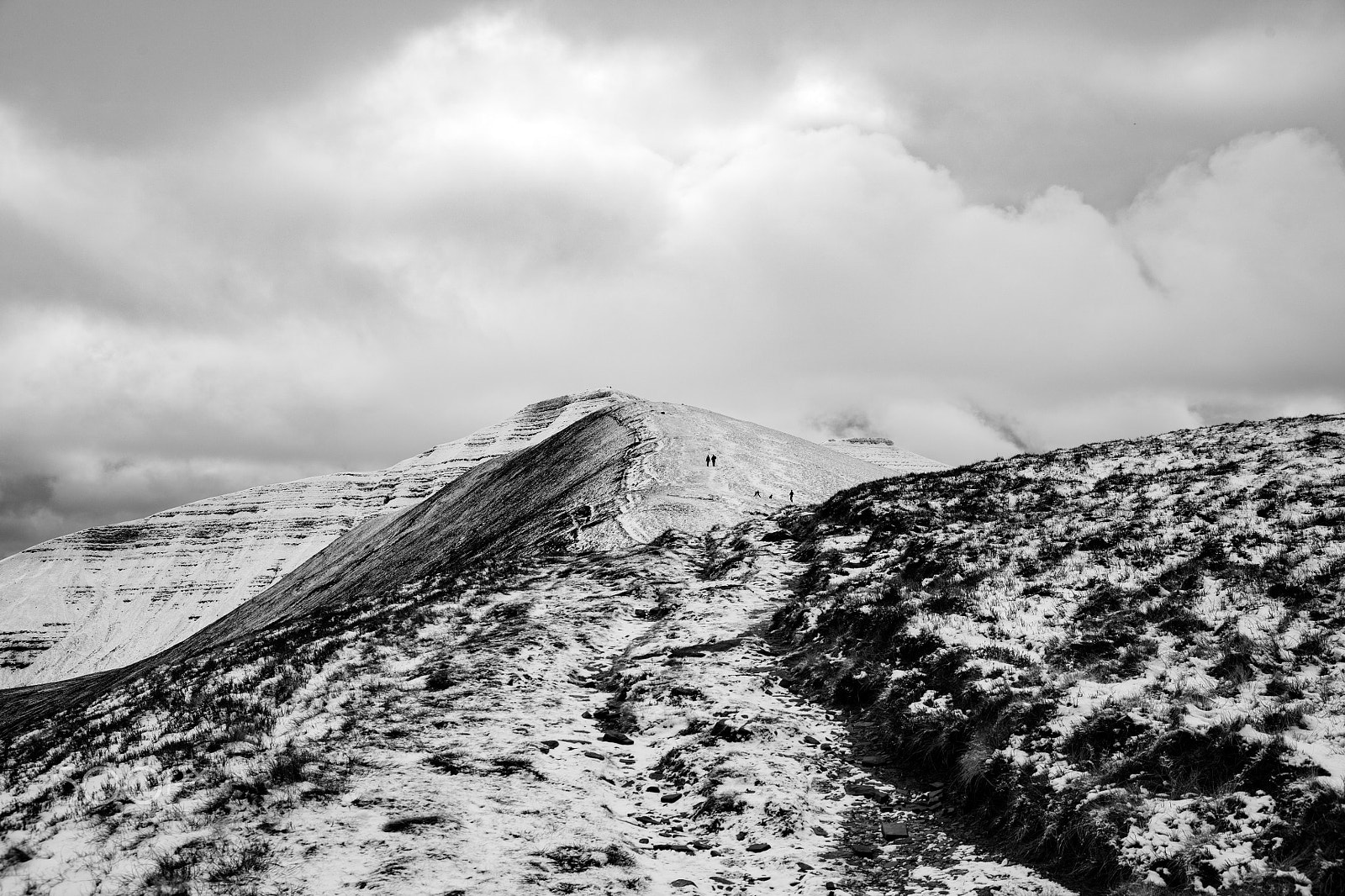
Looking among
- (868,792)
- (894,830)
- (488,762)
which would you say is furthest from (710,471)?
(894,830)

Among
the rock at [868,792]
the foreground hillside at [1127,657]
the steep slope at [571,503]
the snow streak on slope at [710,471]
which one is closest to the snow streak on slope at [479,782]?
the rock at [868,792]

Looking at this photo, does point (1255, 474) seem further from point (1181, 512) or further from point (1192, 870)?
point (1192, 870)

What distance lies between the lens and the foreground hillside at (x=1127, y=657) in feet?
27.4

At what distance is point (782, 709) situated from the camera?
14164 millimetres

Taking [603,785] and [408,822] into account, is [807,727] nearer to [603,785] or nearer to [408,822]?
[603,785]

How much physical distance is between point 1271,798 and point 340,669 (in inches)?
615

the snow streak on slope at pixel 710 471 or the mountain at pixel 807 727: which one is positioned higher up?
the snow streak on slope at pixel 710 471

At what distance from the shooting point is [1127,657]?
1213 cm

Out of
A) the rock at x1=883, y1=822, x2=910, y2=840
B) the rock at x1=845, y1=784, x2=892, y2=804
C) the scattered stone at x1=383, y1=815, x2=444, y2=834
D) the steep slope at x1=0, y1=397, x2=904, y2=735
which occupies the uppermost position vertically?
the steep slope at x1=0, y1=397, x2=904, y2=735

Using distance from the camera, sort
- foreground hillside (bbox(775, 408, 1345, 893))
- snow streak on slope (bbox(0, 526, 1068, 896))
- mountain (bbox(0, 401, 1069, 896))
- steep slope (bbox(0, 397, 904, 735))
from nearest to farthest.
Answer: foreground hillside (bbox(775, 408, 1345, 893)) → snow streak on slope (bbox(0, 526, 1068, 896)) → mountain (bbox(0, 401, 1069, 896)) → steep slope (bbox(0, 397, 904, 735))

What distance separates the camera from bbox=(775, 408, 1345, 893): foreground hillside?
834cm

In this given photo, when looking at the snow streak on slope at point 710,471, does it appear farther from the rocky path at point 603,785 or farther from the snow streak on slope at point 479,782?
the snow streak on slope at point 479,782

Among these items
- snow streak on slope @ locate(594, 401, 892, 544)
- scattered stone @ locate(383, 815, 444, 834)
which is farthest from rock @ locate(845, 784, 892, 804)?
snow streak on slope @ locate(594, 401, 892, 544)

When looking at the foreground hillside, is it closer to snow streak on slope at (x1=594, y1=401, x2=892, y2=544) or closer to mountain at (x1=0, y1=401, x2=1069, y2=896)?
mountain at (x1=0, y1=401, x2=1069, y2=896)
